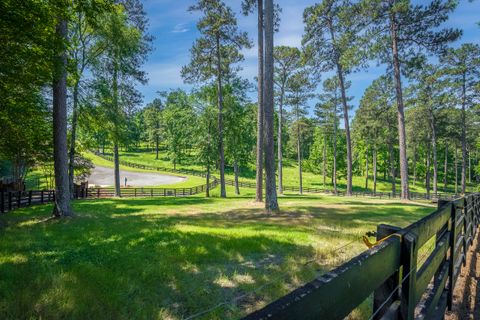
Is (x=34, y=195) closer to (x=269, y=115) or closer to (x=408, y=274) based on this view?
(x=269, y=115)

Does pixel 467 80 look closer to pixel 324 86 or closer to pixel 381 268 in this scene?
pixel 324 86

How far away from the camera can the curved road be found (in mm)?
39750

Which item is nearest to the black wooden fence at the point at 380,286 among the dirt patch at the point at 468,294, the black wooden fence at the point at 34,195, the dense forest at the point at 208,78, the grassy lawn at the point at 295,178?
the dirt patch at the point at 468,294

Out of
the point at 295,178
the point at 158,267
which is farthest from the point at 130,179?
the point at 158,267

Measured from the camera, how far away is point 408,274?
70.2 inches

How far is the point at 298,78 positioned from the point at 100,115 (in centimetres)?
1900

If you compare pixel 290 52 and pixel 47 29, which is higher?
pixel 290 52

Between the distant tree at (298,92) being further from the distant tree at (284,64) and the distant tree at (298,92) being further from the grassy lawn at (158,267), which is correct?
the grassy lawn at (158,267)

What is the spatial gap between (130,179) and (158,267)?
42.2 meters

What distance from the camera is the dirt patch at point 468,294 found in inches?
146

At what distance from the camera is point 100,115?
54.2 ft

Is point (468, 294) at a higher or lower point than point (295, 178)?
higher

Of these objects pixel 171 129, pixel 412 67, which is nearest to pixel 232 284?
pixel 412 67

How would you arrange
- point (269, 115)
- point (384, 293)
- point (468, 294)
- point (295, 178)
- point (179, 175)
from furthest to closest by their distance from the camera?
point (295, 178), point (179, 175), point (269, 115), point (468, 294), point (384, 293)
